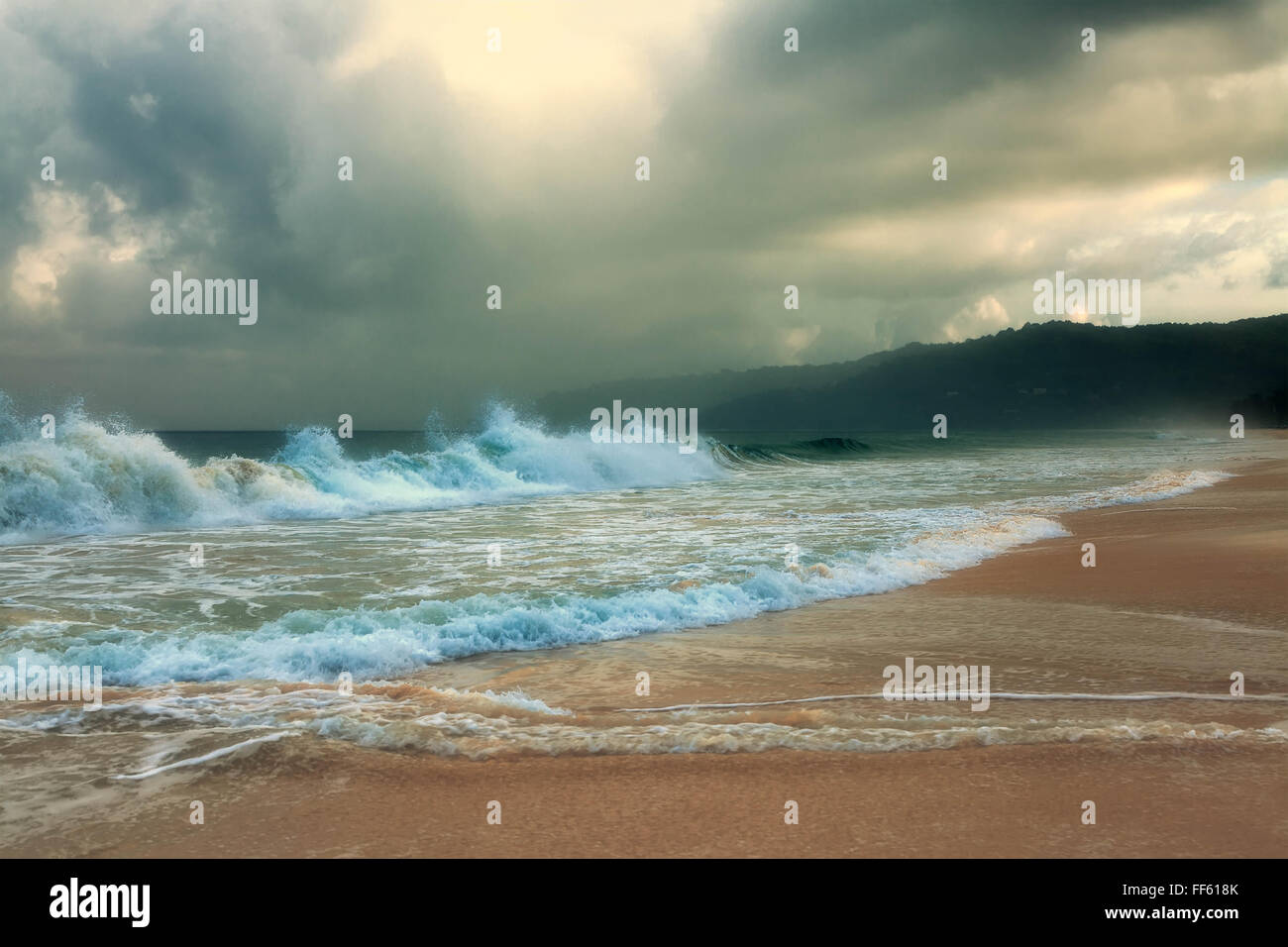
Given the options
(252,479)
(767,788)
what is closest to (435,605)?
(767,788)

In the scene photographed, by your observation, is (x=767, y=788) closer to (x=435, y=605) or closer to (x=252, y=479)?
(x=435, y=605)

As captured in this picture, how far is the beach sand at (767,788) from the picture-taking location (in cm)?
375

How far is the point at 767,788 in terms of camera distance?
4.36 metres

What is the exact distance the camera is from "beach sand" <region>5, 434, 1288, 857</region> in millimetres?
3754

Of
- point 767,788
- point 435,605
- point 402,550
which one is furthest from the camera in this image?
point 402,550

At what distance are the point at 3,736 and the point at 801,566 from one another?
8800mm

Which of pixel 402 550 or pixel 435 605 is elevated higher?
pixel 402 550

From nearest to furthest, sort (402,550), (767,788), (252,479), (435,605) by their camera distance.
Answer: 1. (767,788)
2. (435,605)
3. (402,550)
4. (252,479)

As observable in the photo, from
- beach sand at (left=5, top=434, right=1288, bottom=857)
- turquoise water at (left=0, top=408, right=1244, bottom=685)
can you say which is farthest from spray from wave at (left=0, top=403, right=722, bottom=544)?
beach sand at (left=5, top=434, right=1288, bottom=857)

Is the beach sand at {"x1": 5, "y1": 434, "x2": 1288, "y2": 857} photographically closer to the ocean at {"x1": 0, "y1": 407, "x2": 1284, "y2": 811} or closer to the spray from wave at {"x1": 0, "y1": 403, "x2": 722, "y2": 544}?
the ocean at {"x1": 0, "y1": 407, "x2": 1284, "y2": 811}

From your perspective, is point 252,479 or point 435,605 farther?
point 252,479

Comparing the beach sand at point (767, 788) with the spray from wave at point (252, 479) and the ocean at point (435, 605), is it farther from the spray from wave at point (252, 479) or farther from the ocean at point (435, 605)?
the spray from wave at point (252, 479)

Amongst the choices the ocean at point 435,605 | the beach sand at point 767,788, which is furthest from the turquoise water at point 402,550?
the beach sand at point 767,788
